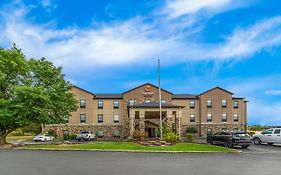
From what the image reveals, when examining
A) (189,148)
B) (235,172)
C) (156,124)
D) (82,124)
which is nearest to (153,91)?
(156,124)

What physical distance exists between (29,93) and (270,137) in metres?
25.6

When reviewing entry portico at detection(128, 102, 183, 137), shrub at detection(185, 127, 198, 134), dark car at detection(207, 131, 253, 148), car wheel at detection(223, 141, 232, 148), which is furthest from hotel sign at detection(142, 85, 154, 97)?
car wheel at detection(223, 141, 232, 148)

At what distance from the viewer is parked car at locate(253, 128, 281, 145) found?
130ft

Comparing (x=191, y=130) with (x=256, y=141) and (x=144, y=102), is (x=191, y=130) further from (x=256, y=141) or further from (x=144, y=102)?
(x=256, y=141)

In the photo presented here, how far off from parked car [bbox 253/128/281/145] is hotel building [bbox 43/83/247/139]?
82.8 feet

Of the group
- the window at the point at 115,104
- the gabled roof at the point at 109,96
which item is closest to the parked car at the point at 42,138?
the gabled roof at the point at 109,96

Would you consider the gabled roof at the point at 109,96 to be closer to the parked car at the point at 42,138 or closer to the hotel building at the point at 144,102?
the hotel building at the point at 144,102

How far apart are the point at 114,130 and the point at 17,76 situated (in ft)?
100

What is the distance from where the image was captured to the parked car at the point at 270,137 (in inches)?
1563

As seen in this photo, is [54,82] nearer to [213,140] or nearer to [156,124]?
[213,140]

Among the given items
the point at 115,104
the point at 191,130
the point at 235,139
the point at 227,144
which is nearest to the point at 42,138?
the point at 115,104

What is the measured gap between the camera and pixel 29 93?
39.2 m

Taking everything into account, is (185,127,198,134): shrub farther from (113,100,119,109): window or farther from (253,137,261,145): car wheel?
(253,137,261,145): car wheel

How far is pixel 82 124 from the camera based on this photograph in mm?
71750
